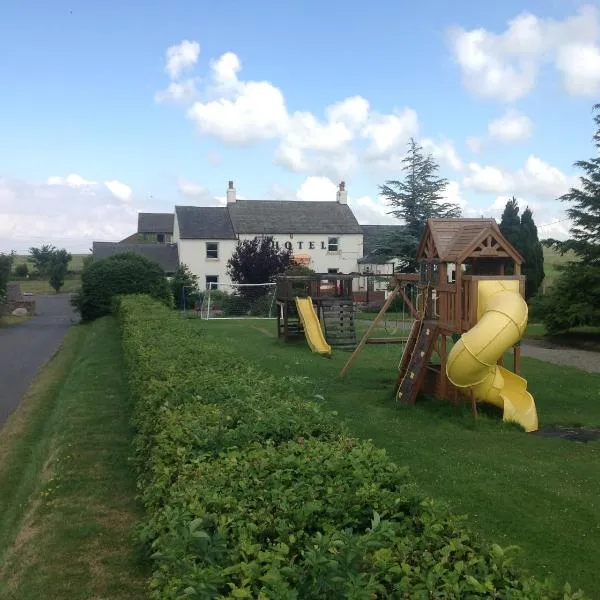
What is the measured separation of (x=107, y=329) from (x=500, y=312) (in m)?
18.9

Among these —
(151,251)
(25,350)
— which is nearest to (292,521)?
(25,350)

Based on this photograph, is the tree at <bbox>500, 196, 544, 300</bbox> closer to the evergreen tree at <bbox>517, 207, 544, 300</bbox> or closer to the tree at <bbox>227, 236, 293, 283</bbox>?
the evergreen tree at <bbox>517, 207, 544, 300</bbox>

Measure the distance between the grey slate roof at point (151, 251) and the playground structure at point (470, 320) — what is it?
38885 mm

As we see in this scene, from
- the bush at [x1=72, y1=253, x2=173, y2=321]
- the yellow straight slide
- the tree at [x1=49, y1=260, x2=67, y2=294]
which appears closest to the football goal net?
the bush at [x1=72, y1=253, x2=173, y2=321]

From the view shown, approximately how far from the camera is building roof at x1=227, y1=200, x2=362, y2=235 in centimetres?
5153

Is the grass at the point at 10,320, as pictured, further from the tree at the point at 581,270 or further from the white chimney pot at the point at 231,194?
the tree at the point at 581,270

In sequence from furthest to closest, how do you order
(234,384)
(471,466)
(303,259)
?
(303,259), (471,466), (234,384)

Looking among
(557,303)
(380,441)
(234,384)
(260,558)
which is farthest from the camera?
(557,303)

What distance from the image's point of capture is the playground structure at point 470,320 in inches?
432

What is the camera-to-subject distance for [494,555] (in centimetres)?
333

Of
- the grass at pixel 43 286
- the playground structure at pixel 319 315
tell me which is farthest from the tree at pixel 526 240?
the grass at pixel 43 286

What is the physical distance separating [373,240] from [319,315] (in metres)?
22.9

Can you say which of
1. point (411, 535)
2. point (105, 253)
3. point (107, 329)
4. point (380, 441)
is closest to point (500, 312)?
point (380, 441)

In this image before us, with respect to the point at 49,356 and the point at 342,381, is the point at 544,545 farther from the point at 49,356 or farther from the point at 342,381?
the point at 49,356
